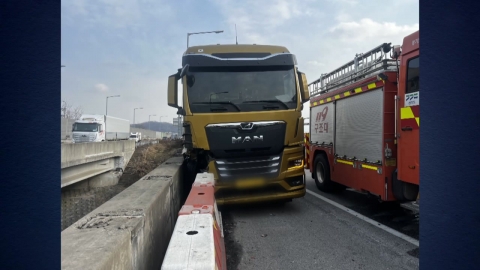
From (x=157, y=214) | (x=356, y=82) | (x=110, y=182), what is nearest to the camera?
(x=157, y=214)

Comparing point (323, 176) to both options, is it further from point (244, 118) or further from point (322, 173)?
point (244, 118)

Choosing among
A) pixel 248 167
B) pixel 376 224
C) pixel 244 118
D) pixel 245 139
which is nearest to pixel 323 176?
pixel 376 224

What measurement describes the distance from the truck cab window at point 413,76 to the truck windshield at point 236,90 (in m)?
2.08

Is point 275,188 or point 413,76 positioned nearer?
point 413,76

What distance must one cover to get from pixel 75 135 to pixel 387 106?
28293mm

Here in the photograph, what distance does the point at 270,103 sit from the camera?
611 cm

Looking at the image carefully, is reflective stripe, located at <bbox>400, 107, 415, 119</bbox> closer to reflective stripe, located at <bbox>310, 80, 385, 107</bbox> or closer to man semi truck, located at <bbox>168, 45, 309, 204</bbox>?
reflective stripe, located at <bbox>310, 80, 385, 107</bbox>

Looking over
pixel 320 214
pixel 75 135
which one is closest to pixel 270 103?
pixel 320 214

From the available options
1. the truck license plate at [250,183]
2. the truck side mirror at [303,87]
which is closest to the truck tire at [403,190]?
the truck side mirror at [303,87]

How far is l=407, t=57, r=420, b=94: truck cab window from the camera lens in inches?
190

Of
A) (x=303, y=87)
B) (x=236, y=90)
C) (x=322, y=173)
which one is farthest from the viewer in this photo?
(x=322, y=173)

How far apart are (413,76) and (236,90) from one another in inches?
122

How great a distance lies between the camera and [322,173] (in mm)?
8703

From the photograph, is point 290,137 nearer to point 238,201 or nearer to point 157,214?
point 238,201
